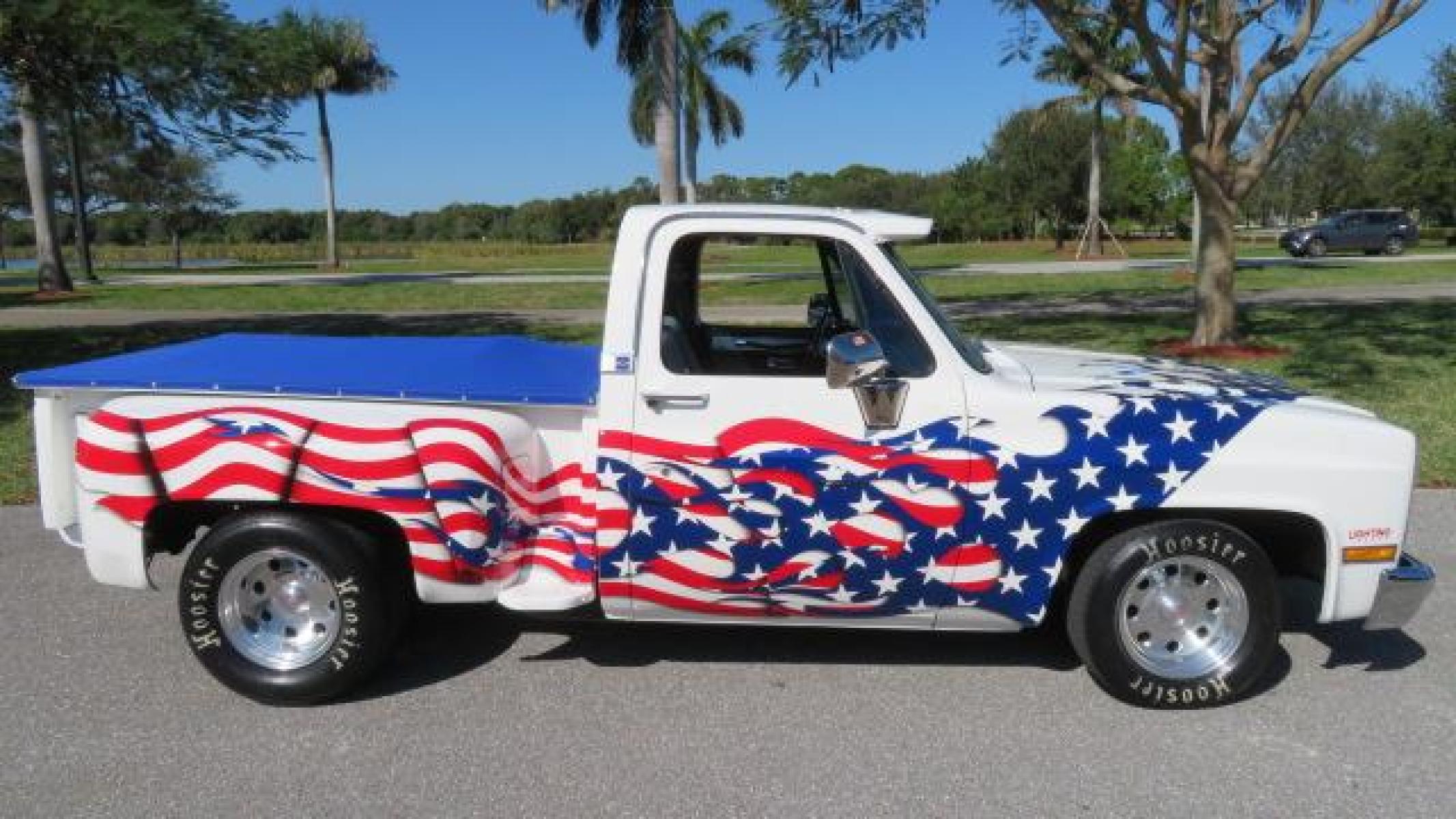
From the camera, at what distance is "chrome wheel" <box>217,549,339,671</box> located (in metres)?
4.01

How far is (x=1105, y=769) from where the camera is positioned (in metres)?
3.49

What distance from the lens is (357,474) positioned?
3.85 meters

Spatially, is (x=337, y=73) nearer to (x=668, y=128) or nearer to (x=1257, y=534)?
(x=668, y=128)

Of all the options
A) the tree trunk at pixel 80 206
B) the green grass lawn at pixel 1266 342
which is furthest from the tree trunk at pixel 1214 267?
the tree trunk at pixel 80 206

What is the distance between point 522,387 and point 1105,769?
2362mm

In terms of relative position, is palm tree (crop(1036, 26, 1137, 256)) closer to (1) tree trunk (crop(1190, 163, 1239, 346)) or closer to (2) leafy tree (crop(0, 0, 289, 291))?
(1) tree trunk (crop(1190, 163, 1239, 346))

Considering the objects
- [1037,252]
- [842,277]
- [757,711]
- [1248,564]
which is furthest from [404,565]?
[1037,252]

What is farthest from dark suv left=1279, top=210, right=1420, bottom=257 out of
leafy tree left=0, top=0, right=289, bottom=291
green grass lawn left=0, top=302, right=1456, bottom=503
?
leafy tree left=0, top=0, right=289, bottom=291

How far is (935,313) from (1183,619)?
56.2 inches

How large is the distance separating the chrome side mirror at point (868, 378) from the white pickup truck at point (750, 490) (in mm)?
11

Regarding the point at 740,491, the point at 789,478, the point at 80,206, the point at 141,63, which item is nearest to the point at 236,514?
the point at 740,491

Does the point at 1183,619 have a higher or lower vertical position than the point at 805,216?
lower

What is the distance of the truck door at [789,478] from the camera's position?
147 inches

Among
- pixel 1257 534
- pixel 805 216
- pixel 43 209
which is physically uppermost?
pixel 43 209
